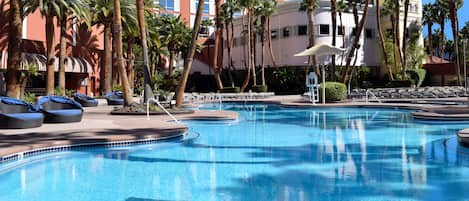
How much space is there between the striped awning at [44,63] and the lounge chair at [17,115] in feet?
61.3

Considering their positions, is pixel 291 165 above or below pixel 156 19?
below

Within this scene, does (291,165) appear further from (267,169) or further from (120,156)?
(120,156)

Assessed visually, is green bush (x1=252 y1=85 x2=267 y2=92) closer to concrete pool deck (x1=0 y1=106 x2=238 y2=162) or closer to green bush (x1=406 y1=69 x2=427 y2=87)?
green bush (x1=406 y1=69 x2=427 y2=87)

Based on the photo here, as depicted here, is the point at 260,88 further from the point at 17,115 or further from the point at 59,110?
the point at 17,115

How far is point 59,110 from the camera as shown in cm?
1452

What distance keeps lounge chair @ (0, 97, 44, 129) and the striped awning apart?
18.7m

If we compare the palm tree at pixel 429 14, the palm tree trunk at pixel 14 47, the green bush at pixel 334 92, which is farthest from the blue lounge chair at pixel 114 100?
the palm tree at pixel 429 14

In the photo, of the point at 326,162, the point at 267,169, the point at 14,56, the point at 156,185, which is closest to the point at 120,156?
the point at 156,185

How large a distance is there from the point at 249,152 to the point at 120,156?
9.77ft

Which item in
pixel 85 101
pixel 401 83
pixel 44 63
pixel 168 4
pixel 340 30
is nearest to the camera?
pixel 85 101

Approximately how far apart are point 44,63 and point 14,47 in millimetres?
12119

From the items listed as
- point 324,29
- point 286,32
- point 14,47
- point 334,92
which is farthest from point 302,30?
point 14,47

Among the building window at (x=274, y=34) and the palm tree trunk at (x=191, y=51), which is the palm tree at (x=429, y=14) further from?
the palm tree trunk at (x=191, y=51)

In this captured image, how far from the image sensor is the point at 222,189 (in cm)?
663
